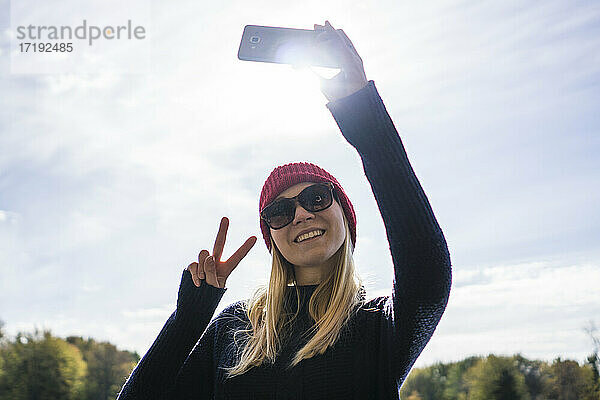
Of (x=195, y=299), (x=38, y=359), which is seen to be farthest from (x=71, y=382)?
(x=195, y=299)

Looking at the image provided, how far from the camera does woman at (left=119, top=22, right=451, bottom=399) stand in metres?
1.73

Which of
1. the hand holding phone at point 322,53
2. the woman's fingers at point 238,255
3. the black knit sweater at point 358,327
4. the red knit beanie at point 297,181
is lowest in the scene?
the black knit sweater at point 358,327

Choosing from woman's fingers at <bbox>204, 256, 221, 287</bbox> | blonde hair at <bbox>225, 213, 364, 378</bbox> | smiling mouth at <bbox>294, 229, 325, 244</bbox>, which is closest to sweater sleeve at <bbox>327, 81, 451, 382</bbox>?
blonde hair at <bbox>225, 213, 364, 378</bbox>

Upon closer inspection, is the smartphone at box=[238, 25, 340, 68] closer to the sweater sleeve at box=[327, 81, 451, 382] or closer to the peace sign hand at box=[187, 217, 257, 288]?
the sweater sleeve at box=[327, 81, 451, 382]

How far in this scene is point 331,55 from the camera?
179cm

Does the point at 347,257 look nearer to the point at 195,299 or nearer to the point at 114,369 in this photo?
the point at 195,299

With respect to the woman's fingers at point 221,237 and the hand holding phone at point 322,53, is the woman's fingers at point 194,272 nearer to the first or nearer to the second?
the woman's fingers at point 221,237

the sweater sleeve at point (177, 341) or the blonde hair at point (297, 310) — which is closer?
the blonde hair at point (297, 310)

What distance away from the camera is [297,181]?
2.48 m

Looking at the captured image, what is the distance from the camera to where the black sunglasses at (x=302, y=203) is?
2.38 metres

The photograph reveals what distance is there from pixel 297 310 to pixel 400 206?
89 cm

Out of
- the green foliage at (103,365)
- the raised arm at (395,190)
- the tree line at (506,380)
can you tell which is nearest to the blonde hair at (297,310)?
the raised arm at (395,190)

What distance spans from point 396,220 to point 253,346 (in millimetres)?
923

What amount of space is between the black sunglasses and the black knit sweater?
1.05ft
